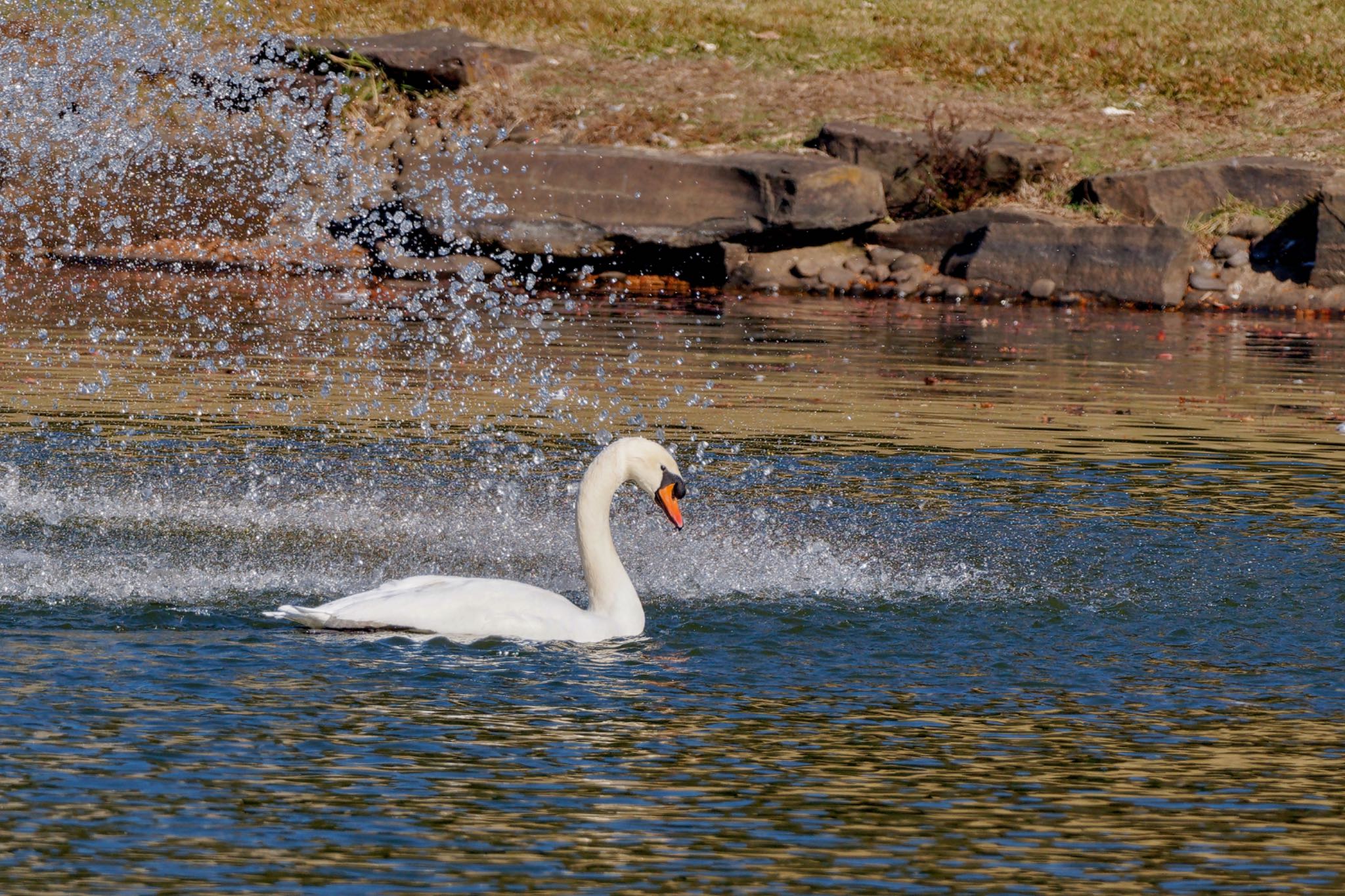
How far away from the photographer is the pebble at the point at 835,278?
2414 cm

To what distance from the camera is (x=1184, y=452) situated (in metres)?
12.7

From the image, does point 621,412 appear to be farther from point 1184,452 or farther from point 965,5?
point 965,5

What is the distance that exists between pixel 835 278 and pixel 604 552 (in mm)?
16896

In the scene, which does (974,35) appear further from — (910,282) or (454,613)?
A: (454,613)

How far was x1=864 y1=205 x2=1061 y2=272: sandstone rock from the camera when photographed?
77.7 ft

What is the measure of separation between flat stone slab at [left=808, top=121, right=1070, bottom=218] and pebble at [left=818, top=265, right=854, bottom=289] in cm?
116

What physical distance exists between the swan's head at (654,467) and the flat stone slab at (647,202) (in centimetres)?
1564

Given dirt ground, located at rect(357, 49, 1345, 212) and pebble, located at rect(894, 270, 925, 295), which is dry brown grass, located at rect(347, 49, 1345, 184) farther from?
pebble, located at rect(894, 270, 925, 295)

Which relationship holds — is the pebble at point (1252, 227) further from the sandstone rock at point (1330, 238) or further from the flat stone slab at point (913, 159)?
the flat stone slab at point (913, 159)

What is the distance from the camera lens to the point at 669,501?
761 cm

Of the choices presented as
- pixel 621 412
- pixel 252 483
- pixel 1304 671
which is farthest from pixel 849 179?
pixel 1304 671

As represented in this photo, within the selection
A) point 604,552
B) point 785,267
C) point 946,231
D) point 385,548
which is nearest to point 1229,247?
point 946,231

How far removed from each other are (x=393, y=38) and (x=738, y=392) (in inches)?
556

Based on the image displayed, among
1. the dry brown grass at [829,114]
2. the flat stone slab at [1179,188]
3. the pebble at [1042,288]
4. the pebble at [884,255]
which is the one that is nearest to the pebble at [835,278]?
the pebble at [884,255]
